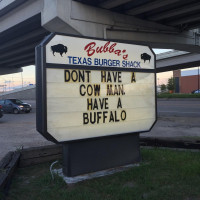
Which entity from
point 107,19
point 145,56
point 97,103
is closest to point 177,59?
point 107,19

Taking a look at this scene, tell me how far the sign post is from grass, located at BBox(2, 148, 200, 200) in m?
0.51

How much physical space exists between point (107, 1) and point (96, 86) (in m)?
8.76

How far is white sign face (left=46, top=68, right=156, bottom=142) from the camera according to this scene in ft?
16.0

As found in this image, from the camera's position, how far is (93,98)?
5.36 meters

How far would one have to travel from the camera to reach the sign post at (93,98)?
4789mm

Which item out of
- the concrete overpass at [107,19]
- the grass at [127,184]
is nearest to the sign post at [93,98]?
the grass at [127,184]

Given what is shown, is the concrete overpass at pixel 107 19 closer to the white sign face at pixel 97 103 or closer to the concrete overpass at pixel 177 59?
the white sign face at pixel 97 103

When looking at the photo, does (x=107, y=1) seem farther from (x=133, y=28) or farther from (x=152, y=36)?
(x=152, y=36)

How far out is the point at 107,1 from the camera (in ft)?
41.6

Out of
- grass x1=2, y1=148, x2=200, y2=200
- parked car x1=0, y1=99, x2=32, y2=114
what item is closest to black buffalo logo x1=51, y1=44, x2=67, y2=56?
grass x1=2, y1=148, x2=200, y2=200

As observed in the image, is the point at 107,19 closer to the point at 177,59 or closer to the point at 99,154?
the point at 99,154

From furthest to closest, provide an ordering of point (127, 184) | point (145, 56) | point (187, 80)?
1. point (187, 80)
2. point (145, 56)
3. point (127, 184)

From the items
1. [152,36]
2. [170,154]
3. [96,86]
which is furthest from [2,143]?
[152,36]

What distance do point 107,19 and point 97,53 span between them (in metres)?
9.35
